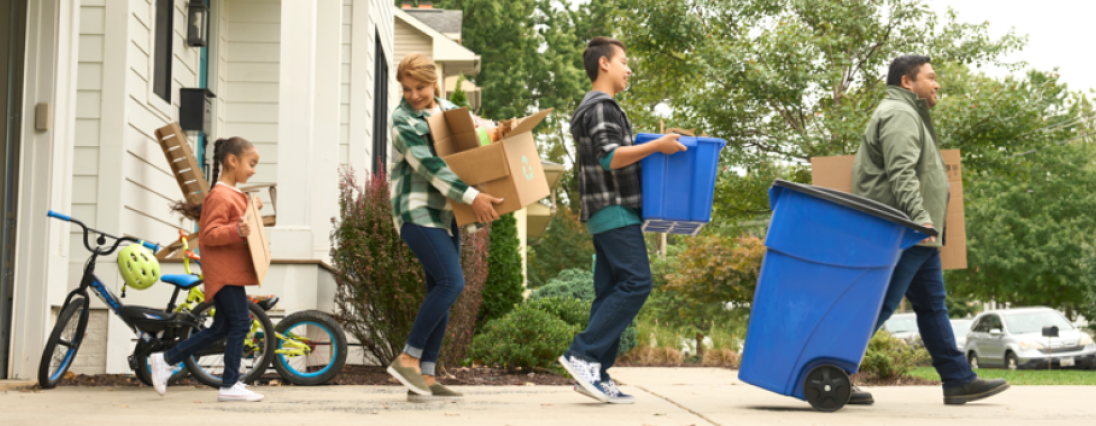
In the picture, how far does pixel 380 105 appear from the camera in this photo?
37.5 feet

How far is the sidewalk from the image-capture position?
3.61 meters

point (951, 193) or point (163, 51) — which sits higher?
point (163, 51)

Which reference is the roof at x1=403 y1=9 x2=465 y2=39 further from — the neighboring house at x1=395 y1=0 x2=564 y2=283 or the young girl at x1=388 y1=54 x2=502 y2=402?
the young girl at x1=388 y1=54 x2=502 y2=402

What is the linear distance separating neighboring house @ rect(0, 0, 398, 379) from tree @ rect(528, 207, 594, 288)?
64.9ft

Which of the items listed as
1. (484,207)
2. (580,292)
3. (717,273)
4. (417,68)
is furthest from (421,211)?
(717,273)

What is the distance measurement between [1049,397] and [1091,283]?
2468 centimetres

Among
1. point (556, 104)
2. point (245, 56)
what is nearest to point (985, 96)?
point (245, 56)

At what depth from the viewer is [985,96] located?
13383 millimetres

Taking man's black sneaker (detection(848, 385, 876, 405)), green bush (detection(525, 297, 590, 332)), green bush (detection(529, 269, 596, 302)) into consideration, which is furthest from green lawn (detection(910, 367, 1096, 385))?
man's black sneaker (detection(848, 385, 876, 405))

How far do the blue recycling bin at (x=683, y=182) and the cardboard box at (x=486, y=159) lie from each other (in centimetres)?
51

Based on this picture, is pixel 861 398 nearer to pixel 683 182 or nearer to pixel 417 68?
pixel 683 182

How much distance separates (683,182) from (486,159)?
0.90 meters

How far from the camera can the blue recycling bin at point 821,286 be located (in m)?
3.94

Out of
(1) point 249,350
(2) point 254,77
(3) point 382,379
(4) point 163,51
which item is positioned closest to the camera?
(1) point 249,350
